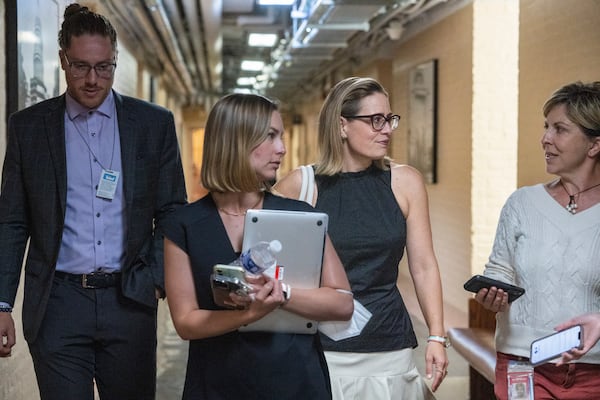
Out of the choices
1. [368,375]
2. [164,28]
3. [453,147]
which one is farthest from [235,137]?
[164,28]

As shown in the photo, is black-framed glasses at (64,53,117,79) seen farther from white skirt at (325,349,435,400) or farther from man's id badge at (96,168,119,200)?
white skirt at (325,349,435,400)

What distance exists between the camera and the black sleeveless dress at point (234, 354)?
1.67 metres

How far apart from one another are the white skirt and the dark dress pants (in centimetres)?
58

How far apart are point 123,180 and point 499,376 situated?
4.31 ft

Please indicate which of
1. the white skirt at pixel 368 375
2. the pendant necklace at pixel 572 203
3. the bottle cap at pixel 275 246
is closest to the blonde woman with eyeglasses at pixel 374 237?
the white skirt at pixel 368 375

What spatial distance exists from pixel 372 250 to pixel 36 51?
7.74 ft

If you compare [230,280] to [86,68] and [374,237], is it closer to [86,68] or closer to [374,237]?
[374,237]

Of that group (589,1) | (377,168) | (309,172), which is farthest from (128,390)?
(589,1)

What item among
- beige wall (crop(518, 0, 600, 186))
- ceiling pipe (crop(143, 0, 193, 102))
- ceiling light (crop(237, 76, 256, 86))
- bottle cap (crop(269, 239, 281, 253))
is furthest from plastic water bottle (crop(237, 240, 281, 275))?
ceiling light (crop(237, 76, 256, 86))

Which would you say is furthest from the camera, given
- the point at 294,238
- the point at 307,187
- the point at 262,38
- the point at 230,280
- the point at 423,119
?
the point at 262,38

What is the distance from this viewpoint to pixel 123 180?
2.25 metres

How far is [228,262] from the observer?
5.46 feet

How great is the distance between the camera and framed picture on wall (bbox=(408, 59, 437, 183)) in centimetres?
791

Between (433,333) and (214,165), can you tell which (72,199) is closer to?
(214,165)
